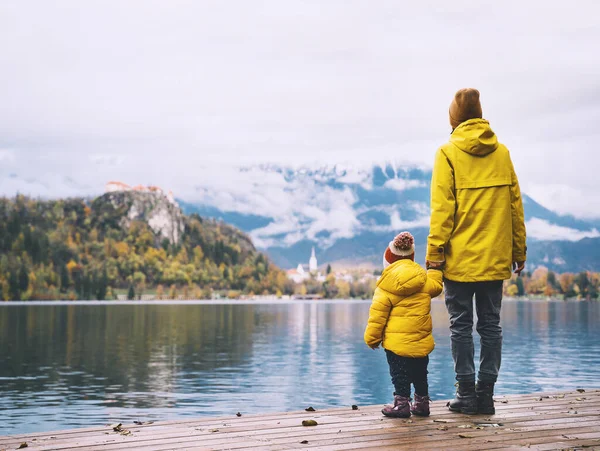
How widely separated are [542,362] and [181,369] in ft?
84.2

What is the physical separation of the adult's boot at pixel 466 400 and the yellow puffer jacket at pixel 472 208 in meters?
1.30

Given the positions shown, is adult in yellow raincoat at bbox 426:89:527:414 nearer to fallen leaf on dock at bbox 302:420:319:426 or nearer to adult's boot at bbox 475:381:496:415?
adult's boot at bbox 475:381:496:415

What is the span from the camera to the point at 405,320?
902 centimetres

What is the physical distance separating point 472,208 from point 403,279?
1.24 m

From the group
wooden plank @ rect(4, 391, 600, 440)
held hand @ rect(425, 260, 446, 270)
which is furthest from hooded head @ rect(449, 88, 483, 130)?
wooden plank @ rect(4, 391, 600, 440)

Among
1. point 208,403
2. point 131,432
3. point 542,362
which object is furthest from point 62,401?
point 542,362

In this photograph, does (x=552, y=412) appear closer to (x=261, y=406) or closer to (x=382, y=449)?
(x=382, y=449)

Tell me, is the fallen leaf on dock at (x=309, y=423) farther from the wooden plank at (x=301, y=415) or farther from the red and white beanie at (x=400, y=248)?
the red and white beanie at (x=400, y=248)

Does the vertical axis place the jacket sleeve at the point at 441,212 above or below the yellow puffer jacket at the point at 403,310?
above

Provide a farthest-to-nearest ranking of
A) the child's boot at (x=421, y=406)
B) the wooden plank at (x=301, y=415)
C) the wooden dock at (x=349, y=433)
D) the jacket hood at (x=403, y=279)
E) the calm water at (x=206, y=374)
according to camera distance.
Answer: the calm water at (x=206, y=374), the child's boot at (x=421, y=406), the jacket hood at (x=403, y=279), the wooden plank at (x=301, y=415), the wooden dock at (x=349, y=433)

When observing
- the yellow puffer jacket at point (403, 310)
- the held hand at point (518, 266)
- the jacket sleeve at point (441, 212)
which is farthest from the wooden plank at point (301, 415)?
the jacket sleeve at point (441, 212)

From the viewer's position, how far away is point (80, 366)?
51.1 m

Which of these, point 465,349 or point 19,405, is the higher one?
point 465,349

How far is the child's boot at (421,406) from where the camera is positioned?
8.94m
